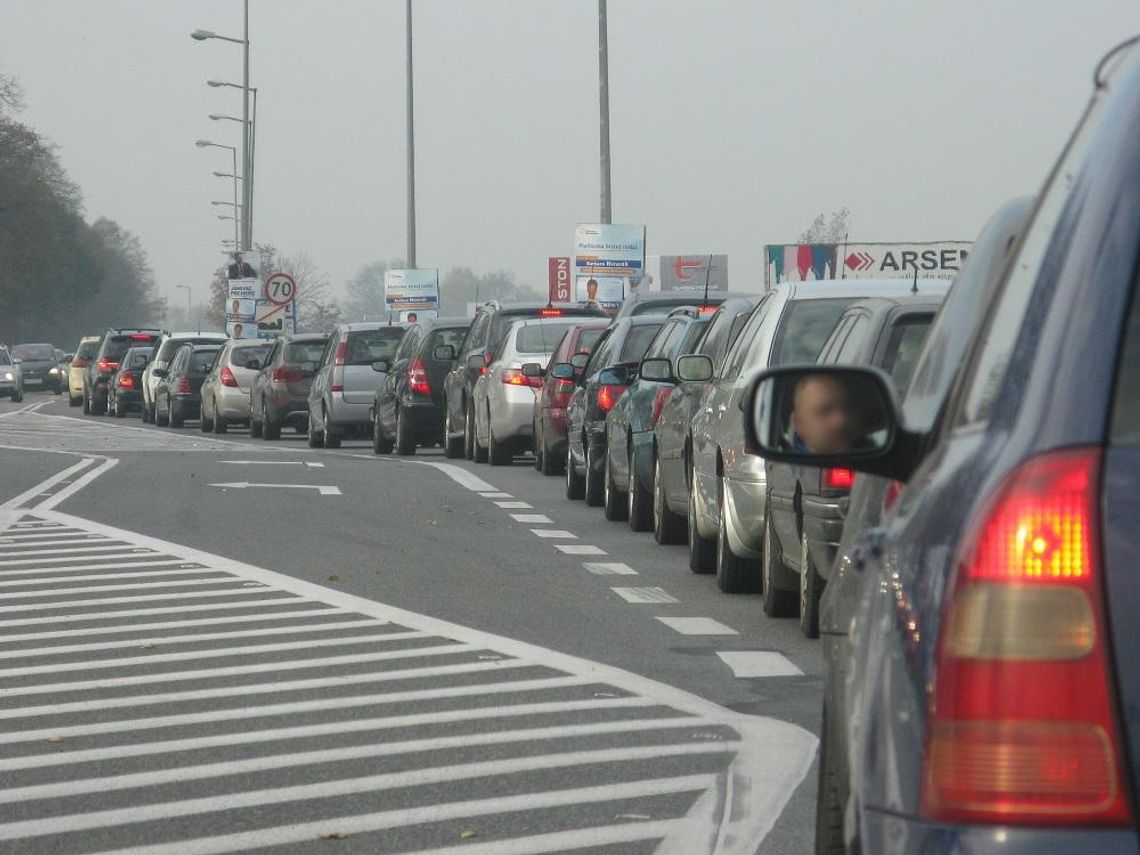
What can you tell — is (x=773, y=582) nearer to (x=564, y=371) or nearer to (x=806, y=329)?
(x=806, y=329)

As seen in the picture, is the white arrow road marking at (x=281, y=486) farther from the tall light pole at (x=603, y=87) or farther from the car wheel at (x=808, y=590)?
the tall light pole at (x=603, y=87)

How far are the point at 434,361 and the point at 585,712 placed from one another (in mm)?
20858

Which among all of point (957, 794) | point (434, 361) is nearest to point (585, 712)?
point (957, 794)

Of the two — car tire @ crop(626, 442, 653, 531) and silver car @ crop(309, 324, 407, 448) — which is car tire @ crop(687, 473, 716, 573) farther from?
silver car @ crop(309, 324, 407, 448)

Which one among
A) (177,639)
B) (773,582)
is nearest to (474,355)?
→ (773,582)

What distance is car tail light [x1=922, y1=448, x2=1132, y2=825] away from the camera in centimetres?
240

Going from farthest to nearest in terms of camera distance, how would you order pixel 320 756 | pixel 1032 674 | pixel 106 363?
pixel 106 363
pixel 320 756
pixel 1032 674

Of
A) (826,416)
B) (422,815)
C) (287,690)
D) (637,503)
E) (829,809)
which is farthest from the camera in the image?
(637,503)

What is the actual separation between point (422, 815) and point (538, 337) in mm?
18707

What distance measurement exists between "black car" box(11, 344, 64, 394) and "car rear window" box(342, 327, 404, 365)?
5590cm

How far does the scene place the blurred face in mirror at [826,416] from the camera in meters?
3.15

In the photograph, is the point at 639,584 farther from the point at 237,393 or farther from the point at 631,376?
the point at 237,393

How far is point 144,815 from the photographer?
20.1ft

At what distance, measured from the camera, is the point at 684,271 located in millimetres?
102250
